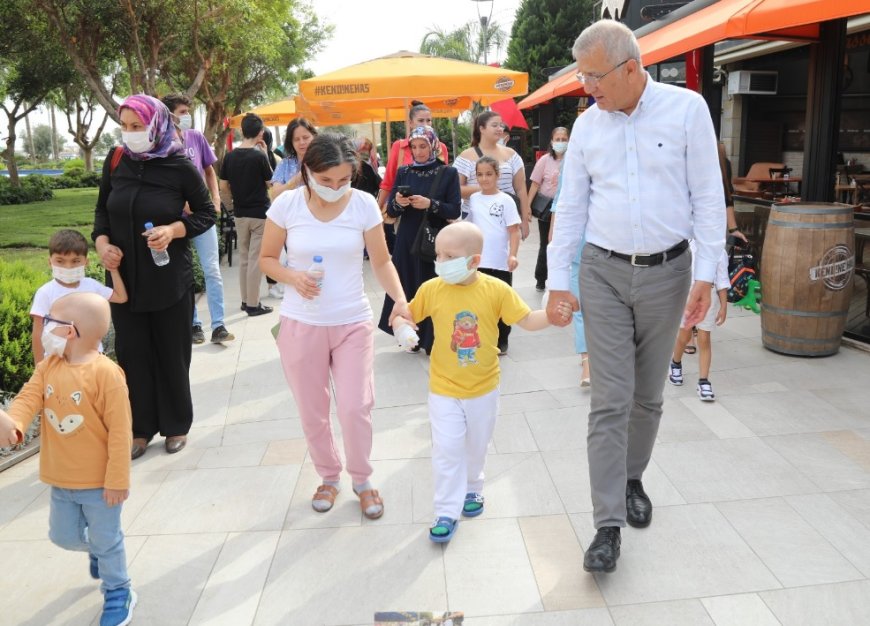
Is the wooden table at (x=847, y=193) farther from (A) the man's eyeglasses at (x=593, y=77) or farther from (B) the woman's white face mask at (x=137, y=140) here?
(B) the woman's white face mask at (x=137, y=140)

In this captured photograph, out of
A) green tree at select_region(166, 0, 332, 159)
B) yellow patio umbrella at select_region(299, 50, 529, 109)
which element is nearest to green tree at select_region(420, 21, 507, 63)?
green tree at select_region(166, 0, 332, 159)

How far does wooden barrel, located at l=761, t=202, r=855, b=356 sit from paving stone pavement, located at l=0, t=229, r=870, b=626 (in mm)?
645

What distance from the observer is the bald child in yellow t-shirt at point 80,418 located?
106 inches

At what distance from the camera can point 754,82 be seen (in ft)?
47.8

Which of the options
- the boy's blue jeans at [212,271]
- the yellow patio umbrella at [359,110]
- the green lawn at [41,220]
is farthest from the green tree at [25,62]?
the boy's blue jeans at [212,271]

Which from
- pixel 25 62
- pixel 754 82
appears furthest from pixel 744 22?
pixel 25 62

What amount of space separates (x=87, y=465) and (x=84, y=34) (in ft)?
56.7

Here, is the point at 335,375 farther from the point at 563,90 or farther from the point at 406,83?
the point at 563,90

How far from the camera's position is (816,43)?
6766mm

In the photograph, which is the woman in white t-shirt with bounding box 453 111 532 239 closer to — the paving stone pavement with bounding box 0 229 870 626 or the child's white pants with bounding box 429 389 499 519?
the paving stone pavement with bounding box 0 229 870 626

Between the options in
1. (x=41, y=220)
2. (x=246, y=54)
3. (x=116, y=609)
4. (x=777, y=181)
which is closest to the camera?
(x=116, y=609)

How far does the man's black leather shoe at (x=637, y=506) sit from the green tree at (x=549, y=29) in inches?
890

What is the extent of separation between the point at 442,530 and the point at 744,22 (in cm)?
429

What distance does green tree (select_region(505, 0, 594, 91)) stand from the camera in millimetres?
24625
